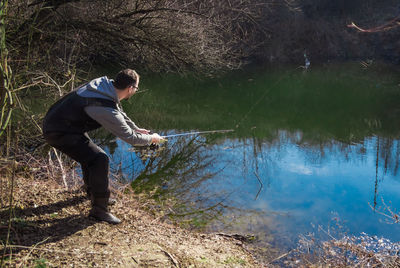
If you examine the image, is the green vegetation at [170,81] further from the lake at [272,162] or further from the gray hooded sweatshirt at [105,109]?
the gray hooded sweatshirt at [105,109]

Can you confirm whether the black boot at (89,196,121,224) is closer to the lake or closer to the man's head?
the man's head

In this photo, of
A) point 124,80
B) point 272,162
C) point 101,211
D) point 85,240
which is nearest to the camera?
point 85,240

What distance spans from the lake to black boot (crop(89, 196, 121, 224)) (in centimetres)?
181

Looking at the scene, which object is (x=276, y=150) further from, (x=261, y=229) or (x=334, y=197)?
(x=261, y=229)

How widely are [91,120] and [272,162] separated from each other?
551cm

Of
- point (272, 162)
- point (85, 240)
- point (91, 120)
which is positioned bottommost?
point (272, 162)

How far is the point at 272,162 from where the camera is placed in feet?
28.3

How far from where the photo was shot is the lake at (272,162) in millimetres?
6023

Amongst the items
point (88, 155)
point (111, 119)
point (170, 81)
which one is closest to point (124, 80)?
point (111, 119)

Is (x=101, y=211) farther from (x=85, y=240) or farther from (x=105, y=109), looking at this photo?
(x=105, y=109)

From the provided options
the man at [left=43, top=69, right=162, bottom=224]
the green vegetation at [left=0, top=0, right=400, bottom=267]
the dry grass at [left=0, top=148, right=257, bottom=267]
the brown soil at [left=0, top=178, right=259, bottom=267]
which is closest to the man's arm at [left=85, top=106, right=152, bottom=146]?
the man at [left=43, top=69, right=162, bottom=224]

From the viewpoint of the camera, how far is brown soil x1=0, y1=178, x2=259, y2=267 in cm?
315

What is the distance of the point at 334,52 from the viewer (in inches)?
1078

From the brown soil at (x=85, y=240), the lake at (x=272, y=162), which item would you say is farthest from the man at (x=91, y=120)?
the lake at (x=272, y=162)
